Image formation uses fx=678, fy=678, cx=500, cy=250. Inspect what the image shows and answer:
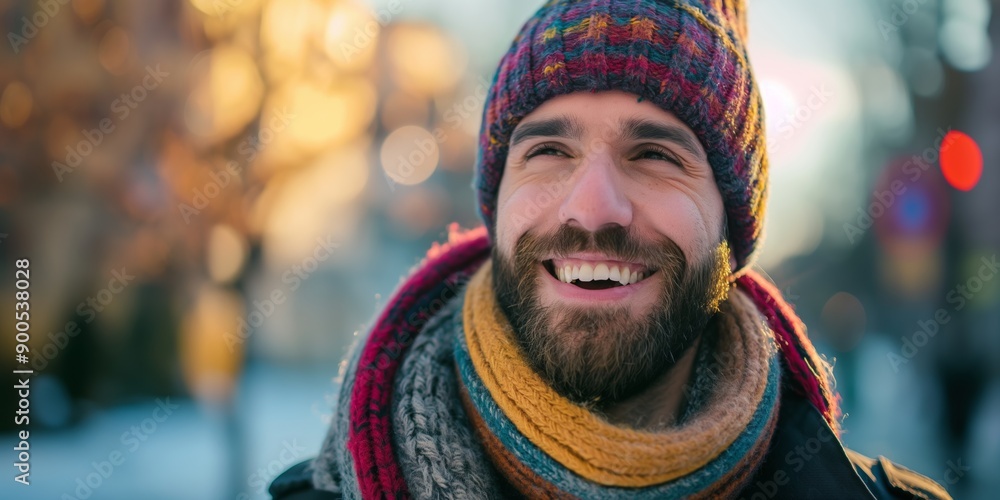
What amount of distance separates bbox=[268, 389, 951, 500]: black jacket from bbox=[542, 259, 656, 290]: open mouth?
2.24 feet

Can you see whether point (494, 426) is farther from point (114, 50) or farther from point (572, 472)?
point (114, 50)

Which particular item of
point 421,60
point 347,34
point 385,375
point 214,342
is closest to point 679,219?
point 385,375

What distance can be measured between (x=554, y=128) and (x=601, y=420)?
2.79 feet

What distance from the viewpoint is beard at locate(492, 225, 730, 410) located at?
1.89 meters

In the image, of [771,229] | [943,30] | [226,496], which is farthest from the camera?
[943,30]

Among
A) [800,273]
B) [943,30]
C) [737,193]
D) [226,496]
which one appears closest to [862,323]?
[800,273]

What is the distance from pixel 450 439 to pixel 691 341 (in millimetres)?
781

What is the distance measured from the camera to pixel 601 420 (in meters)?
1.81

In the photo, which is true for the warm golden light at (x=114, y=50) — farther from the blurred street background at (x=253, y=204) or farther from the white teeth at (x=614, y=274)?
the white teeth at (x=614, y=274)

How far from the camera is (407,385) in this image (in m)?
1.95

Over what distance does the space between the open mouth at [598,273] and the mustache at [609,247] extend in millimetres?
24

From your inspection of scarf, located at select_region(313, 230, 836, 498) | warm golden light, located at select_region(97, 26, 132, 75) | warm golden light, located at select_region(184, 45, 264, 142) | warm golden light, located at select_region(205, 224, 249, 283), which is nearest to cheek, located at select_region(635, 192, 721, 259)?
scarf, located at select_region(313, 230, 836, 498)

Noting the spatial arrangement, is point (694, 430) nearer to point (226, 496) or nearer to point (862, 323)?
point (226, 496)

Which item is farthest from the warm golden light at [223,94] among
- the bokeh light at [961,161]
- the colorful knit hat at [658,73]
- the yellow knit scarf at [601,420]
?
the bokeh light at [961,161]
